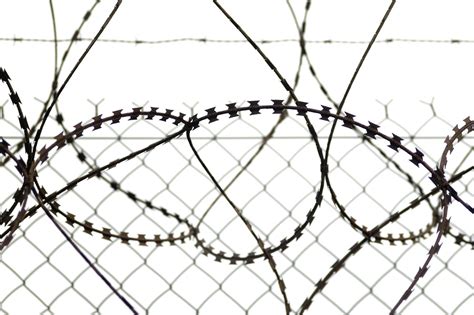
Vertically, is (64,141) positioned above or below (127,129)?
below

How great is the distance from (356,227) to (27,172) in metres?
0.74

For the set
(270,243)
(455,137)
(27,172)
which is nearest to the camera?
(27,172)

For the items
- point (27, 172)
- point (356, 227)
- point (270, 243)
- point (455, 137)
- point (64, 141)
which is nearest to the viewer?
point (27, 172)

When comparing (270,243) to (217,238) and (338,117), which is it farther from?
(338,117)

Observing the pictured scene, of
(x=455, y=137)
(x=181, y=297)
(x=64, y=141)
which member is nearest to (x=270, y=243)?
(x=181, y=297)

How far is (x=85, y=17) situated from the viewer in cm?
178

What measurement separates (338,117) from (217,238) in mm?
581

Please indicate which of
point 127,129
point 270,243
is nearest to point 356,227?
point 270,243

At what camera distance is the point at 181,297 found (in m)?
1.61

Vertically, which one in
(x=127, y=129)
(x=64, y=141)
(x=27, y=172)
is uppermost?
(x=127, y=129)

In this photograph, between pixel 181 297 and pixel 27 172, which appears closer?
pixel 27 172

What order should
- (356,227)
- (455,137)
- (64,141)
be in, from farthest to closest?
1. (356,227)
2. (455,137)
3. (64,141)

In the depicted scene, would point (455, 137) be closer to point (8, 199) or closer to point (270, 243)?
point (270, 243)

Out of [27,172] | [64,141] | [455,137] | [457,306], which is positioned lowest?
[27,172]
